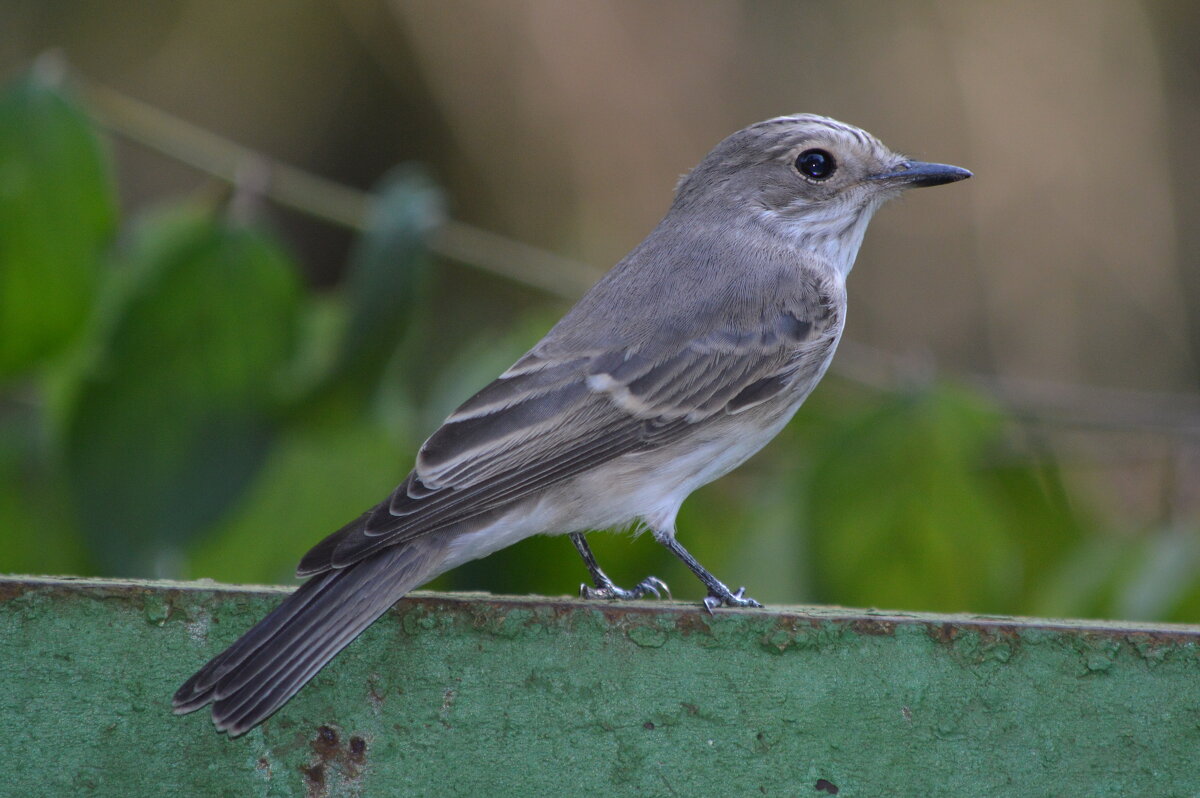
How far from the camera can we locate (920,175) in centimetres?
455

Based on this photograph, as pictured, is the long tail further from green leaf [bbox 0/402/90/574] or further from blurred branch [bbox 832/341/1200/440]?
blurred branch [bbox 832/341/1200/440]

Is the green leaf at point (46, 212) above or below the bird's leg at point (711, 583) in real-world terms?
above

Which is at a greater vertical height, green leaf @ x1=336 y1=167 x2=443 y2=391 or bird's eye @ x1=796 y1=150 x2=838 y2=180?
bird's eye @ x1=796 y1=150 x2=838 y2=180

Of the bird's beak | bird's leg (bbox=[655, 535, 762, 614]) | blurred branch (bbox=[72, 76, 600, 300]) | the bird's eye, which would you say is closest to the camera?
bird's leg (bbox=[655, 535, 762, 614])

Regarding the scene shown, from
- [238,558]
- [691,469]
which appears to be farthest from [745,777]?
[238,558]

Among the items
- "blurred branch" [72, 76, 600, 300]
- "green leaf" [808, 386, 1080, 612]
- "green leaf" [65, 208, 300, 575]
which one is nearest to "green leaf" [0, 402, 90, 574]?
"green leaf" [65, 208, 300, 575]

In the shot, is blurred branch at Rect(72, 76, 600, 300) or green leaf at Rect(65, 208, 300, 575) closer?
green leaf at Rect(65, 208, 300, 575)

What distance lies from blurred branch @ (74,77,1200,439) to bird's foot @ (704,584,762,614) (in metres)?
0.90

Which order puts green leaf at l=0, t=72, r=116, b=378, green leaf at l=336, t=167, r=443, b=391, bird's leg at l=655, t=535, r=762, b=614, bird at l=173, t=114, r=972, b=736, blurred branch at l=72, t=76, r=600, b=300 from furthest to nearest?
blurred branch at l=72, t=76, r=600, b=300 → green leaf at l=336, t=167, r=443, b=391 → green leaf at l=0, t=72, r=116, b=378 → bird's leg at l=655, t=535, r=762, b=614 → bird at l=173, t=114, r=972, b=736

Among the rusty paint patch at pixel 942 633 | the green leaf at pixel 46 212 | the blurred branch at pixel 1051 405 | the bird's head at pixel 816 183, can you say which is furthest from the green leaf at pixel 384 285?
the rusty paint patch at pixel 942 633

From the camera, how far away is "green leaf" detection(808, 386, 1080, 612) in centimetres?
408

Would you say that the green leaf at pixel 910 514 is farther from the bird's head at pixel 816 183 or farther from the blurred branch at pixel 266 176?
the blurred branch at pixel 266 176

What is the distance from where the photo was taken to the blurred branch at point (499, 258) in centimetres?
422

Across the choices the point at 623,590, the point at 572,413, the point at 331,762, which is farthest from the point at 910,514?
the point at 331,762
